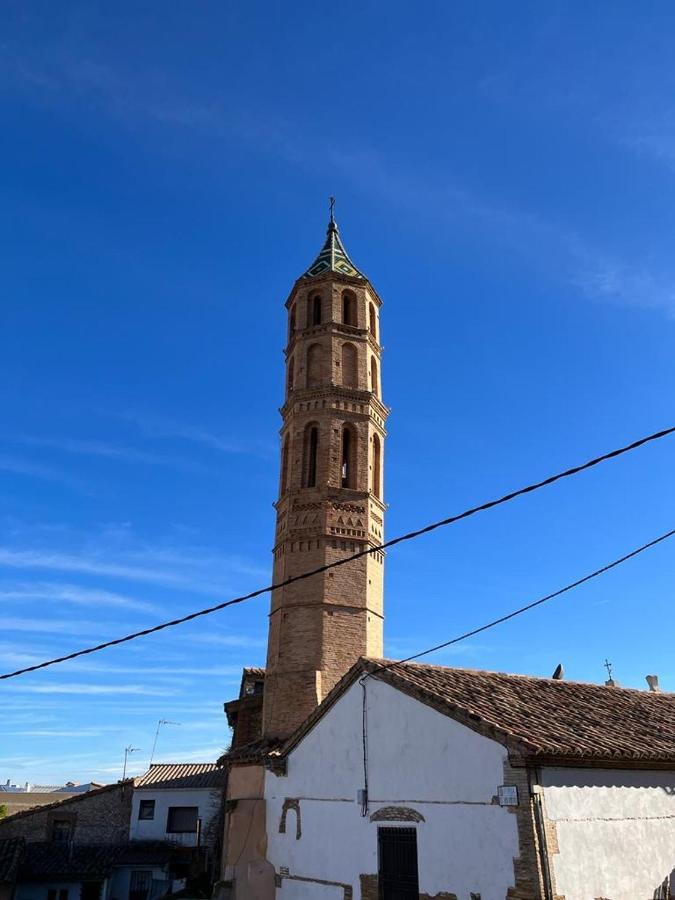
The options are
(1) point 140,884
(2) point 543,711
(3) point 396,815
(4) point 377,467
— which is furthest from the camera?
(1) point 140,884

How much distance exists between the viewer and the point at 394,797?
1200 centimetres

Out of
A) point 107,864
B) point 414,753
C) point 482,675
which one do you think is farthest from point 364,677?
point 107,864

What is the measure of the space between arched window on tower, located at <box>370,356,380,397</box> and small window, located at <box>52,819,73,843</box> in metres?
21.5

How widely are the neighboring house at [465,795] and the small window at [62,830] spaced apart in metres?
16.4

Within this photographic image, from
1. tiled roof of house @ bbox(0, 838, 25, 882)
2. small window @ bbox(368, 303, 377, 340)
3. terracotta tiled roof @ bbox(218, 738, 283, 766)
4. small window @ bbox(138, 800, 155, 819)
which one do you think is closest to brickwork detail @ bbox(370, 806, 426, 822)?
terracotta tiled roof @ bbox(218, 738, 283, 766)

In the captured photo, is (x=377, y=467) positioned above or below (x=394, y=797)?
above

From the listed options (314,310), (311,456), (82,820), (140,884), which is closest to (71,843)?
(82,820)

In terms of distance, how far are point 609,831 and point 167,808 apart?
22631 millimetres

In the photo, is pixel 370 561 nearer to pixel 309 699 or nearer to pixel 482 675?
pixel 309 699

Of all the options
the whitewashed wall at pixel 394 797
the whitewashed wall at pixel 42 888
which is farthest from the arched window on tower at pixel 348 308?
the whitewashed wall at pixel 42 888

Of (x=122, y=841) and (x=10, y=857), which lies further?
(x=122, y=841)

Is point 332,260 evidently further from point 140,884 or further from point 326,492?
point 140,884

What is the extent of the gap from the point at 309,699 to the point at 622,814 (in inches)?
377

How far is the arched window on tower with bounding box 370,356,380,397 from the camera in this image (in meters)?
24.8
